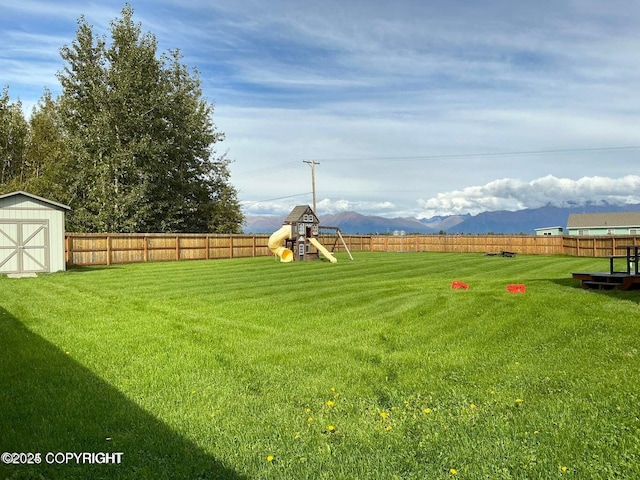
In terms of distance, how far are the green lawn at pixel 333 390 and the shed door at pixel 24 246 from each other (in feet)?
35.4

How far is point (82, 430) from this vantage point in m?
4.08

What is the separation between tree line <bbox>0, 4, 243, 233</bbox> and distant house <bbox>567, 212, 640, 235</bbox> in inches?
1894

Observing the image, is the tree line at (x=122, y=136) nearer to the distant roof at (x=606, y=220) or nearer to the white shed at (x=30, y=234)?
the white shed at (x=30, y=234)

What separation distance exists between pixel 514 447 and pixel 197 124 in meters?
37.5

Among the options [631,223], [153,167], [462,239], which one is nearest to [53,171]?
[153,167]

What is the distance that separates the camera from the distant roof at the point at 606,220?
58.7m

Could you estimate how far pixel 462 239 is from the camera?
40.8 m

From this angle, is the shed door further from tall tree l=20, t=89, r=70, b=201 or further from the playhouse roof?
tall tree l=20, t=89, r=70, b=201

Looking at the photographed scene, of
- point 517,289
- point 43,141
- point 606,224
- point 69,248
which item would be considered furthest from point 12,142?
point 606,224

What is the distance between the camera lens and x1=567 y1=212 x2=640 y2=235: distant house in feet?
190

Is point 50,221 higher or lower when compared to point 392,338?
higher

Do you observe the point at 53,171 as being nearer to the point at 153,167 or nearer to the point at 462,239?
the point at 153,167

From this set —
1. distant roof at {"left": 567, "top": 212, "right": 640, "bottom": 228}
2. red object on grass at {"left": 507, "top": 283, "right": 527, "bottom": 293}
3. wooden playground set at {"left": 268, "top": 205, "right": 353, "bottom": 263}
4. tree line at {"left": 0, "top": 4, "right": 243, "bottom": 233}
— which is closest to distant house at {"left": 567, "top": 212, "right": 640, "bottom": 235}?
distant roof at {"left": 567, "top": 212, "right": 640, "bottom": 228}

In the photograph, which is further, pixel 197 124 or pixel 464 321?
pixel 197 124
